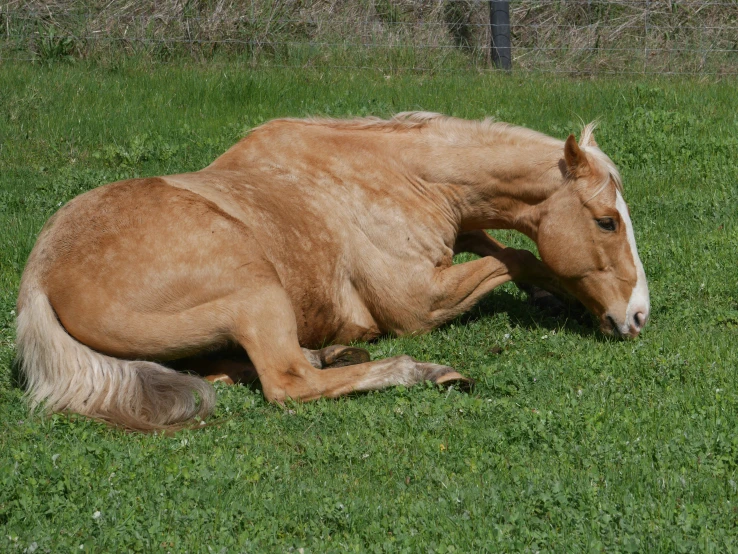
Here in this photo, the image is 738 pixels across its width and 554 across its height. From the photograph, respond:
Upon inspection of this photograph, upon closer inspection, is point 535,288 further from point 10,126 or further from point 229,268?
point 10,126

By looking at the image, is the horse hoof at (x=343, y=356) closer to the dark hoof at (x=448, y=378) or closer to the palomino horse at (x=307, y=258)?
the palomino horse at (x=307, y=258)

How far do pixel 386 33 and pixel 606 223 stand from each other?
8224mm

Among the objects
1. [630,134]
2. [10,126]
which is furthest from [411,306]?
[10,126]

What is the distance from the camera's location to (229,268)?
18.0ft

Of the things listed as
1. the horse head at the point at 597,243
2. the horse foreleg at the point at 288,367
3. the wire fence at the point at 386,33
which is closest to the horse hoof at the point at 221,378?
the horse foreleg at the point at 288,367

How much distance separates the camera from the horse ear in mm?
6270

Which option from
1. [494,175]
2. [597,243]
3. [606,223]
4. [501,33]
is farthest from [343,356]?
[501,33]

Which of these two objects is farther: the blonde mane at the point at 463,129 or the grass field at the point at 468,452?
the blonde mane at the point at 463,129

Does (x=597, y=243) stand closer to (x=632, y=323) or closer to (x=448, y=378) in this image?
(x=632, y=323)

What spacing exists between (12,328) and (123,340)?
1.56 metres

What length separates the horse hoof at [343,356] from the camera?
595cm

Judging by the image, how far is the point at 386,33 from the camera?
1377cm

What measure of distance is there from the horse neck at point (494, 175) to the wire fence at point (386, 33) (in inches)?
263

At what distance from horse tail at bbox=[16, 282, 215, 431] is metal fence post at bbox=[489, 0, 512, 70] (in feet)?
30.9
